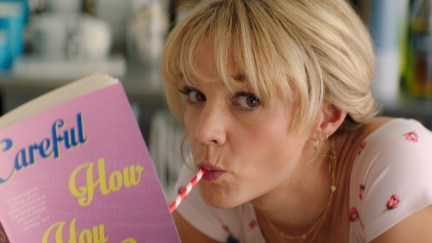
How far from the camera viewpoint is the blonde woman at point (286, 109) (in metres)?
0.97

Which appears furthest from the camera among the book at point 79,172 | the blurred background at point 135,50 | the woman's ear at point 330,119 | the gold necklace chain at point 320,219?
the blurred background at point 135,50

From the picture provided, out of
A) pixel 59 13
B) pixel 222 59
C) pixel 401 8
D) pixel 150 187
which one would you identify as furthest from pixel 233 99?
pixel 59 13

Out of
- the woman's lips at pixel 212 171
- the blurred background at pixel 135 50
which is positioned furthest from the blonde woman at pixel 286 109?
the blurred background at pixel 135 50

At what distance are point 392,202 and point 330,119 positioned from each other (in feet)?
0.49

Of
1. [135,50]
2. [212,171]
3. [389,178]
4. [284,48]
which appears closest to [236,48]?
[284,48]

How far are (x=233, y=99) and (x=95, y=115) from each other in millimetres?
208

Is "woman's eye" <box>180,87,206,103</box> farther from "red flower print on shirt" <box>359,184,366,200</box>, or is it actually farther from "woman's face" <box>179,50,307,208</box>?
"red flower print on shirt" <box>359,184,366,200</box>

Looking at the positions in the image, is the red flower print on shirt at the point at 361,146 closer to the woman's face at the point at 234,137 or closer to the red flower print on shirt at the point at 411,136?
the red flower print on shirt at the point at 411,136

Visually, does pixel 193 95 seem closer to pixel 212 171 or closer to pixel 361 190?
pixel 212 171

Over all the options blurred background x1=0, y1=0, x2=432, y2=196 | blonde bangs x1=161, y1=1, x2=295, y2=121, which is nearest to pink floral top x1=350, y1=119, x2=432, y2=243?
blonde bangs x1=161, y1=1, x2=295, y2=121

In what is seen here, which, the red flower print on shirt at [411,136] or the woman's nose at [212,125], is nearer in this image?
the woman's nose at [212,125]

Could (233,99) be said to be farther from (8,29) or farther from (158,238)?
(8,29)

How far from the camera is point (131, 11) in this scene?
2.14 m

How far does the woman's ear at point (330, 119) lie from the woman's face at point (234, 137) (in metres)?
0.07
